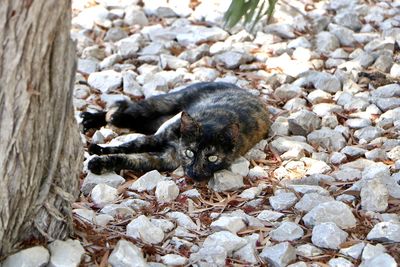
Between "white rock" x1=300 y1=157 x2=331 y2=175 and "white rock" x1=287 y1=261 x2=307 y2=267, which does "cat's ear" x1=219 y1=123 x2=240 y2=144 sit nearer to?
"white rock" x1=300 y1=157 x2=331 y2=175

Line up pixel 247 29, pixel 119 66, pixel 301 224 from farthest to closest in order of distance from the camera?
pixel 247 29, pixel 119 66, pixel 301 224

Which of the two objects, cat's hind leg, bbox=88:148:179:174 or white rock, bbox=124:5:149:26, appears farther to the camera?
white rock, bbox=124:5:149:26

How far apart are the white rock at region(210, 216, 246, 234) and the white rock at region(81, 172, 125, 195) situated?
961 mm

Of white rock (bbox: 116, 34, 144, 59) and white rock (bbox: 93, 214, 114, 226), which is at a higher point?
white rock (bbox: 93, 214, 114, 226)

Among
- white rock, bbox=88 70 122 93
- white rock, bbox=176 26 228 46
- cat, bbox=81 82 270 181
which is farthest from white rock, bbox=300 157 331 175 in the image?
white rock, bbox=176 26 228 46

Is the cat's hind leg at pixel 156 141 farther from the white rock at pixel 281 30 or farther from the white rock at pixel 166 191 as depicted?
the white rock at pixel 281 30

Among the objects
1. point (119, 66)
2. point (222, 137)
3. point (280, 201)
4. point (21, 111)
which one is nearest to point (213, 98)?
point (222, 137)

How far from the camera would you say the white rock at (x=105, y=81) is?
6949mm

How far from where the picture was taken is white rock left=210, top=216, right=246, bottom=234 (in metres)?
4.63

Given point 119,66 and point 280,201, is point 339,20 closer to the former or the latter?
point 119,66

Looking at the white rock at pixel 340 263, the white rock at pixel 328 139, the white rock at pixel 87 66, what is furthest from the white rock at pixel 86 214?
the white rock at pixel 87 66

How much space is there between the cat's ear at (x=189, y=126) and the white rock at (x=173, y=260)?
1.67 metres

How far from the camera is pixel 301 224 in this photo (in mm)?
4715

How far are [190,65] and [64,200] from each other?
361 cm
